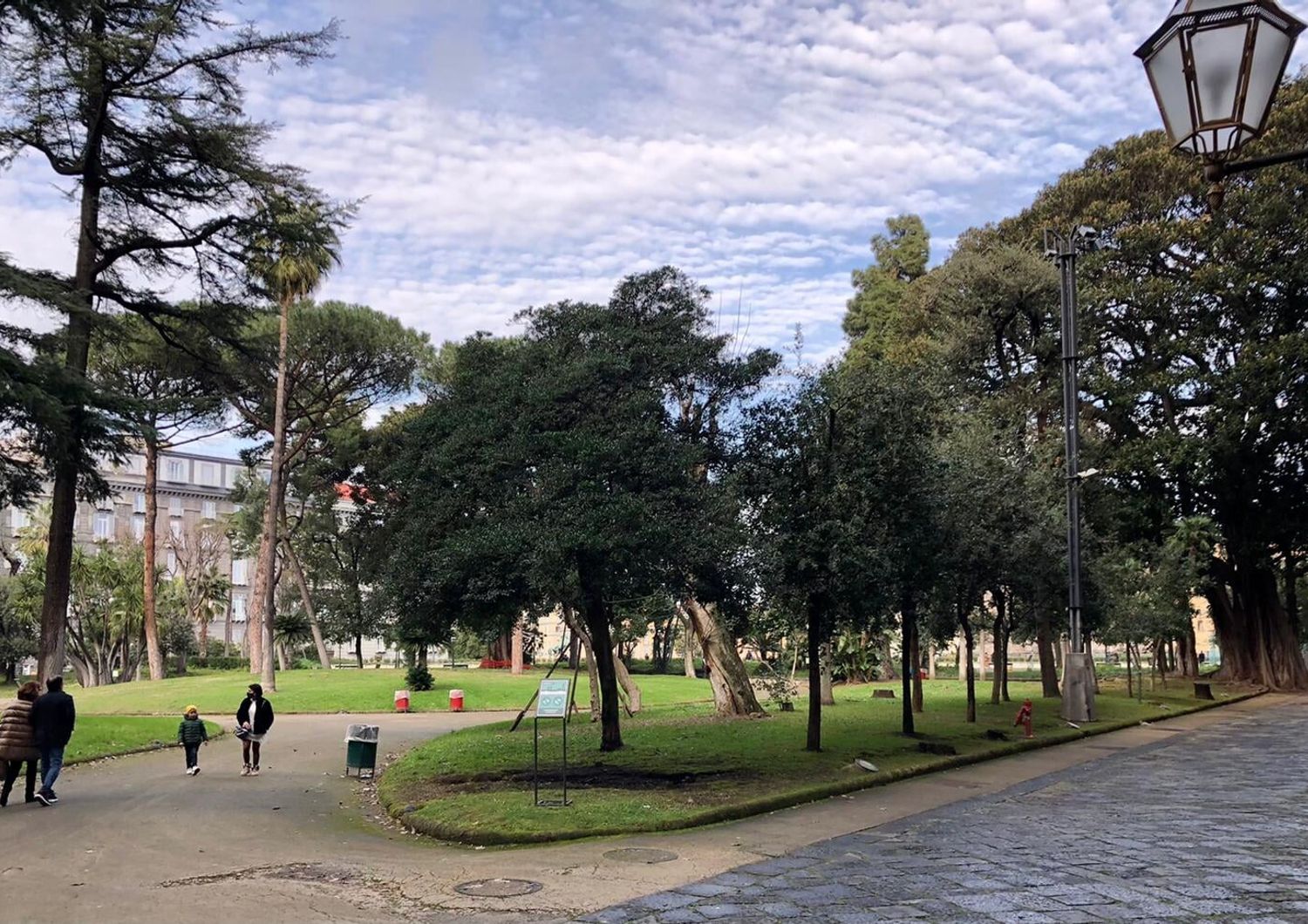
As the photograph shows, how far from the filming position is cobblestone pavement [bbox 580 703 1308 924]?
285 inches

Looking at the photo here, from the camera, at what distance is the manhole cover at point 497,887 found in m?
8.70

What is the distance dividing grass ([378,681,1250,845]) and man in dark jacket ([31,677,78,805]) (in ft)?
14.8

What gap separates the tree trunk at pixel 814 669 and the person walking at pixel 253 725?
958 cm

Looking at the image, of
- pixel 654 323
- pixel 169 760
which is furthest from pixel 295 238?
pixel 169 760

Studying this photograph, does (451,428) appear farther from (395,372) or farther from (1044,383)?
(395,372)

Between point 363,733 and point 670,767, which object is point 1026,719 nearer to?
point 670,767

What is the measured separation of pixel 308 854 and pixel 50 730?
217 inches

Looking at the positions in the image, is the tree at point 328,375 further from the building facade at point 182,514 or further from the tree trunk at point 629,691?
the building facade at point 182,514

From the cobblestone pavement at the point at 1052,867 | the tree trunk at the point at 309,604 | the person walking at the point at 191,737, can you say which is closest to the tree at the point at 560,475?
the cobblestone pavement at the point at 1052,867

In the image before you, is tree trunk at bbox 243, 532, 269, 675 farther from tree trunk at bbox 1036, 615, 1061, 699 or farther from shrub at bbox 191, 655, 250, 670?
tree trunk at bbox 1036, 615, 1061, 699

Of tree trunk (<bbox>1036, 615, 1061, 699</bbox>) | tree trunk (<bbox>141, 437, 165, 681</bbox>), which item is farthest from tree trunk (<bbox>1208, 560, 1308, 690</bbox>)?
tree trunk (<bbox>141, 437, 165, 681</bbox>)

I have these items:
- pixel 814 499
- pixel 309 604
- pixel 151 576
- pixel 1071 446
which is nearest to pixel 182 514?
pixel 309 604

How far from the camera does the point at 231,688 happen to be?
3738 cm

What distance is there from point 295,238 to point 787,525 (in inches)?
480
